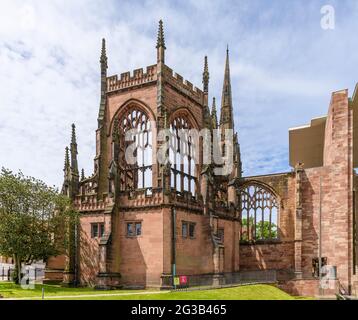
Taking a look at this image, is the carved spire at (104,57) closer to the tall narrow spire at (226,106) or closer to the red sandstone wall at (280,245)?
the tall narrow spire at (226,106)

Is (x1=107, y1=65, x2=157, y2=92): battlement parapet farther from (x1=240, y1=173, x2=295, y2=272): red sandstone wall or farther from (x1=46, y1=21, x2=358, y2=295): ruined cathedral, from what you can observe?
(x1=240, y1=173, x2=295, y2=272): red sandstone wall

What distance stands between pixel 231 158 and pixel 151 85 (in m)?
13.2

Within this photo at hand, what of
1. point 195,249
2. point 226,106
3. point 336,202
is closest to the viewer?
point 195,249

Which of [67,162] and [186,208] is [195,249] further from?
[67,162]

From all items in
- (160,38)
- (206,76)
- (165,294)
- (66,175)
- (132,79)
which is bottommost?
(165,294)

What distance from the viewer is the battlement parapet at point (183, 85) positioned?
3922 cm

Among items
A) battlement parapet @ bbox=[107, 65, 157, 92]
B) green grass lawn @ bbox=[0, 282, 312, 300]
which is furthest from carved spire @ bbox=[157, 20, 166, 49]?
green grass lawn @ bbox=[0, 282, 312, 300]

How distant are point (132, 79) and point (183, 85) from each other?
4.75 m

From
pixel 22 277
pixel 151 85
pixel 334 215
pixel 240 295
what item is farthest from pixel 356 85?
pixel 22 277

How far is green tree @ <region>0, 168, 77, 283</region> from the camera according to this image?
3105 centimetres

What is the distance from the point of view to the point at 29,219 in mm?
32031

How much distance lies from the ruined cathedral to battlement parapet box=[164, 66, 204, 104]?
0.33 feet

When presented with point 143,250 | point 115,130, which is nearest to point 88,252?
point 143,250

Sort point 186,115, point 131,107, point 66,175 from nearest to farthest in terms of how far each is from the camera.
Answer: point 66,175 < point 131,107 < point 186,115
